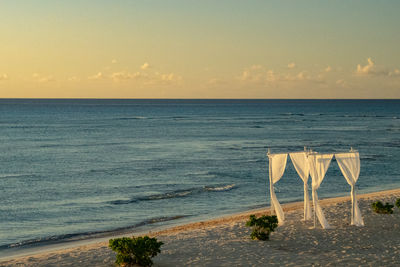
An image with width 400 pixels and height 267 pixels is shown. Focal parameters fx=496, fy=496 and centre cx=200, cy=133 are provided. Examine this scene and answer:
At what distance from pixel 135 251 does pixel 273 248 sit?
4.83 metres

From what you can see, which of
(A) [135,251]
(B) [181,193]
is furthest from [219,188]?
→ (A) [135,251]

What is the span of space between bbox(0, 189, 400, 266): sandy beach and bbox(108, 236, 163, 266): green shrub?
694 mm

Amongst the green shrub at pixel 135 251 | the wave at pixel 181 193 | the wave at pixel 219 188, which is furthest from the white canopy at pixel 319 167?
the wave at pixel 219 188


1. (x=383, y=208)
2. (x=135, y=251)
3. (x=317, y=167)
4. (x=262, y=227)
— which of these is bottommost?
(x=383, y=208)

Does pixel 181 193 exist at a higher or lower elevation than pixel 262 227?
lower

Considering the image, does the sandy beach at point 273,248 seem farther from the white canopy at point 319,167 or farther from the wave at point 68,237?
the wave at point 68,237

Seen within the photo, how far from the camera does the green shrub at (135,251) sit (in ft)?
46.5

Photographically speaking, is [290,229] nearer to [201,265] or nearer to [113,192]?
[201,265]

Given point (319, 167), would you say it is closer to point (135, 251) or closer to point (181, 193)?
point (135, 251)

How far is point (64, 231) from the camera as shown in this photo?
22000mm

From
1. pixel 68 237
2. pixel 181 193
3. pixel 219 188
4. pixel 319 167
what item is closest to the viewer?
pixel 319 167

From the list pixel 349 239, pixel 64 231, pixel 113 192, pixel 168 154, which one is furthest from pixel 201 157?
pixel 349 239

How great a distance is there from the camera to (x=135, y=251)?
1412cm

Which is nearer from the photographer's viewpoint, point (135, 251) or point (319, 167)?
point (135, 251)
